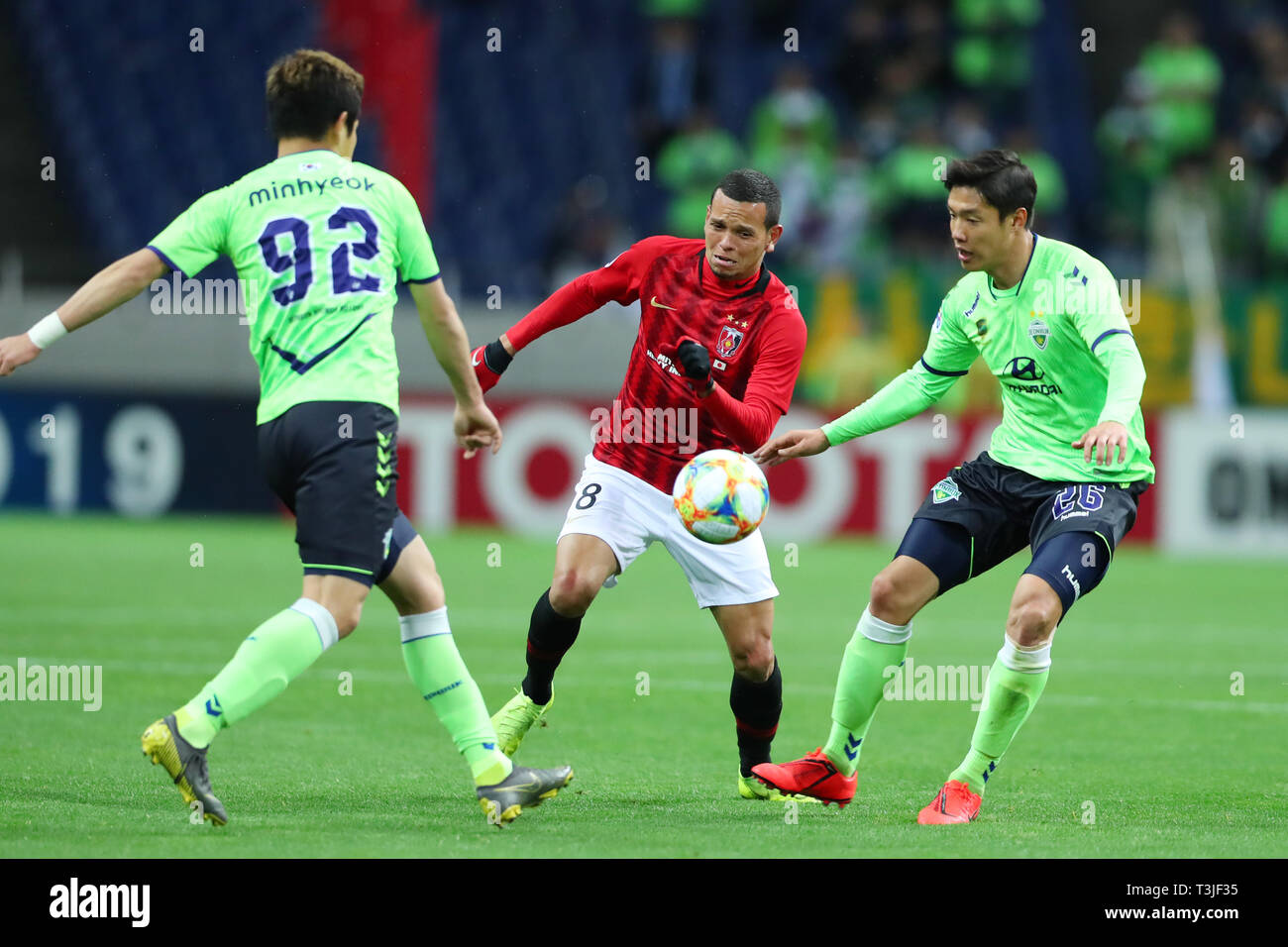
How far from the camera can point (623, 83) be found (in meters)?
22.1

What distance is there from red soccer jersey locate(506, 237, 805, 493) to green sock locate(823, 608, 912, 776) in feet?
2.74

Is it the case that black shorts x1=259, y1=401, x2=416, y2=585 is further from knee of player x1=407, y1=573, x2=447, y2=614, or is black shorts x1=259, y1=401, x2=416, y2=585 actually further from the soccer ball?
the soccer ball

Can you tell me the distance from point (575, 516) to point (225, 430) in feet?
37.6

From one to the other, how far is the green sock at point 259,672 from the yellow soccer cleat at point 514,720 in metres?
1.58

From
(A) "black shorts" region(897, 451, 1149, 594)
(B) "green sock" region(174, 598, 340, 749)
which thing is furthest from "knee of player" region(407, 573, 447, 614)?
(A) "black shorts" region(897, 451, 1149, 594)

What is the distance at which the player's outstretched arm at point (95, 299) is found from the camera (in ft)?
17.4

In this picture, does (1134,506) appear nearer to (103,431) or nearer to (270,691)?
(270,691)

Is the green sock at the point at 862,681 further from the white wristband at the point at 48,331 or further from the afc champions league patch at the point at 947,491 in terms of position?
the white wristband at the point at 48,331

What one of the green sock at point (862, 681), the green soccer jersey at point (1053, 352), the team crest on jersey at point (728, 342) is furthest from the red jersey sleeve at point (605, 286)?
the green sock at point (862, 681)

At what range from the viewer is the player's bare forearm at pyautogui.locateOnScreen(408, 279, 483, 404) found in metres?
5.50

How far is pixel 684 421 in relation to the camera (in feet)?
22.8

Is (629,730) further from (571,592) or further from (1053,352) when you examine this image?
(1053,352)

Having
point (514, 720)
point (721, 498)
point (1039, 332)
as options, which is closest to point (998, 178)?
point (1039, 332)

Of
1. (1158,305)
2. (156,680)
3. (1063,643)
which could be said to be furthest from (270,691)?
(1158,305)
